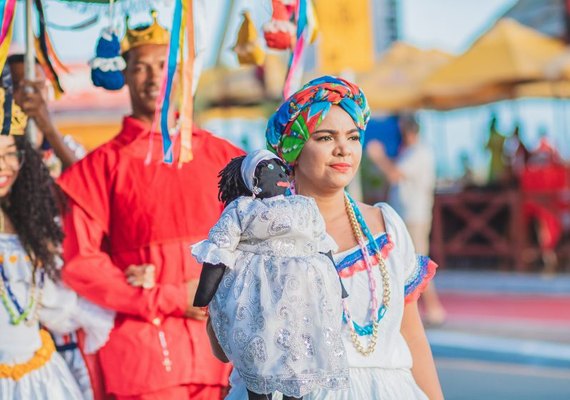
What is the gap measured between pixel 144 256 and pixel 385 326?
1.05 meters

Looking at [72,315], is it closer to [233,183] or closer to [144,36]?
[144,36]

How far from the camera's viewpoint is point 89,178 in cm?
395

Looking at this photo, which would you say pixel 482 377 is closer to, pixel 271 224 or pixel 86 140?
pixel 271 224

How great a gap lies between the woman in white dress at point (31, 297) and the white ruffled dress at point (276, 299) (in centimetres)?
124

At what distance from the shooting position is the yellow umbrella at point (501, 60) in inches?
610

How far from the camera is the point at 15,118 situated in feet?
13.3

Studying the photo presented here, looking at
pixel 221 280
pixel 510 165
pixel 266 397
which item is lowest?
pixel 510 165

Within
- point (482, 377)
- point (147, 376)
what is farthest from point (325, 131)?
point (482, 377)

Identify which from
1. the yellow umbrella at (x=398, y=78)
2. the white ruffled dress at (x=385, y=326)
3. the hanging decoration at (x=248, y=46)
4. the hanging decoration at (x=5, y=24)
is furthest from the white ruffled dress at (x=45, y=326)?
the yellow umbrella at (x=398, y=78)

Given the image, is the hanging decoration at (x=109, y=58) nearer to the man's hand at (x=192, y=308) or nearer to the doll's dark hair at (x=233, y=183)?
the man's hand at (x=192, y=308)

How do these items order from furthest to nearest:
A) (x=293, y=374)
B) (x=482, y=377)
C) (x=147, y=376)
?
(x=482, y=377) → (x=147, y=376) → (x=293, y=374)

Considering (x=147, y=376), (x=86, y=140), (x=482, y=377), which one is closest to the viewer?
(x=147, y=376)

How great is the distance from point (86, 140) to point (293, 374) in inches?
714

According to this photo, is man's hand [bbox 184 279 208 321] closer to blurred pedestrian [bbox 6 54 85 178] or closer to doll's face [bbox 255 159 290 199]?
blurred pedestrian [bbox 6 54 85 178]
